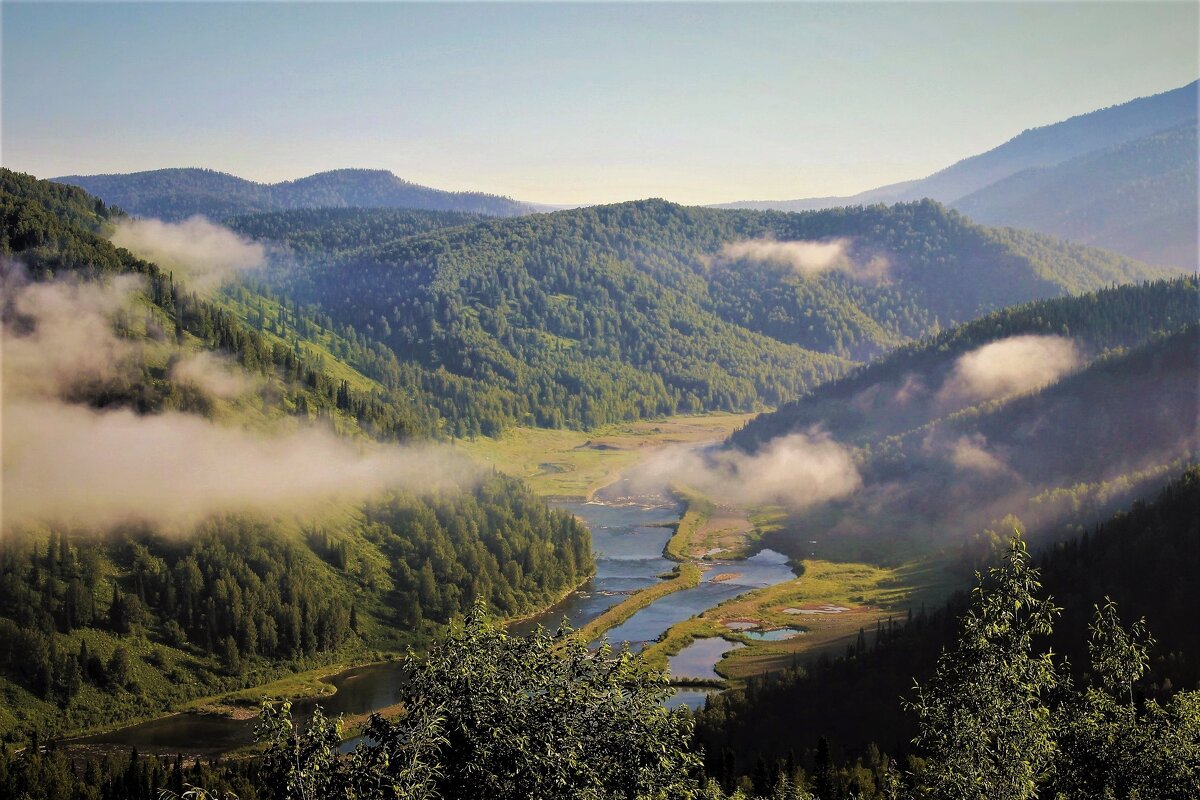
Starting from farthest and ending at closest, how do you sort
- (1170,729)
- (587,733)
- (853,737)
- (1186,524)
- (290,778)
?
1. (1186,524)
2. (853,737)
3. (1170,729)
4. (587,733)
5. (290,778)

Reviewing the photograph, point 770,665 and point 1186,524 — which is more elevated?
point 1186,524

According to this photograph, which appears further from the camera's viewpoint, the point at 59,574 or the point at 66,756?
the point at 59,574

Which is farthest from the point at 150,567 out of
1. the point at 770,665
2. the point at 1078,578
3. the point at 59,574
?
the point at 1078,578

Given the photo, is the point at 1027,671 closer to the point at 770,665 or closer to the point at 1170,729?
the point at 1170,729

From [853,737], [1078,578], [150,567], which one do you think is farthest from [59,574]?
[1078,578]

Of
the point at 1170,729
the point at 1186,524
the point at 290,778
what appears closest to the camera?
the point at 290,778

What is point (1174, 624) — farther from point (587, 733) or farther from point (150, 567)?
point (150, 567)

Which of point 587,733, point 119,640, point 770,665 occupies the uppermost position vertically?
point 587,733
